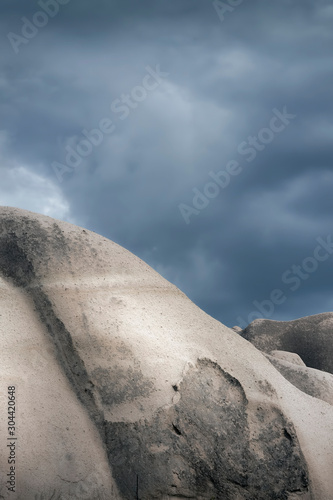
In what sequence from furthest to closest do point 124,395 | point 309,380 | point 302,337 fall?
point 302,337
point 309,380
point 124,395

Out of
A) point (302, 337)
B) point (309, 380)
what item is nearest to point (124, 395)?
point (309, 380)

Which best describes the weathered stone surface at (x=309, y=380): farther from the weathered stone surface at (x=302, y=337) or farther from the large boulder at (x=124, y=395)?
the weathered stone surface at (x=302, y=337)

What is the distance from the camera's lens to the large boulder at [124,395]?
3727 millimetres

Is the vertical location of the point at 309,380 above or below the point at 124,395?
above

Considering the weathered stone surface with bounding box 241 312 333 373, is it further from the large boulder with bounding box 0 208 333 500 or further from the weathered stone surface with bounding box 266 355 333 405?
the large boulder with bounding box 0 208 333 500

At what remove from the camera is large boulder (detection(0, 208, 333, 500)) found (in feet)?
12.2

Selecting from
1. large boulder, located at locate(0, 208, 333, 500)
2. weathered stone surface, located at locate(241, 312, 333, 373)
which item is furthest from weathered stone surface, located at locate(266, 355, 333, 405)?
weathered stone surface, located at locate(241, 312, 333, 373)

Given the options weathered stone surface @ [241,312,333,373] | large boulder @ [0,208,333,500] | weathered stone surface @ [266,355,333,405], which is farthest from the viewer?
weathered stone surface @ [241,312,333,373]

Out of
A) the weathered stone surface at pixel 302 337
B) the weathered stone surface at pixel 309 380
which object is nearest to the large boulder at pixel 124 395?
the weathered stone surface at pixel 309 380

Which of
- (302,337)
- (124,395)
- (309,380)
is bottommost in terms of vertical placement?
(124,395)

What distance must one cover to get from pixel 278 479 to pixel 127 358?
141 centimetres

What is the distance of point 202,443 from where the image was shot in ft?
13.0

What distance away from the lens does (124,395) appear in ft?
13.0

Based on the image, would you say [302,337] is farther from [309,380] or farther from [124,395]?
[124,395]
